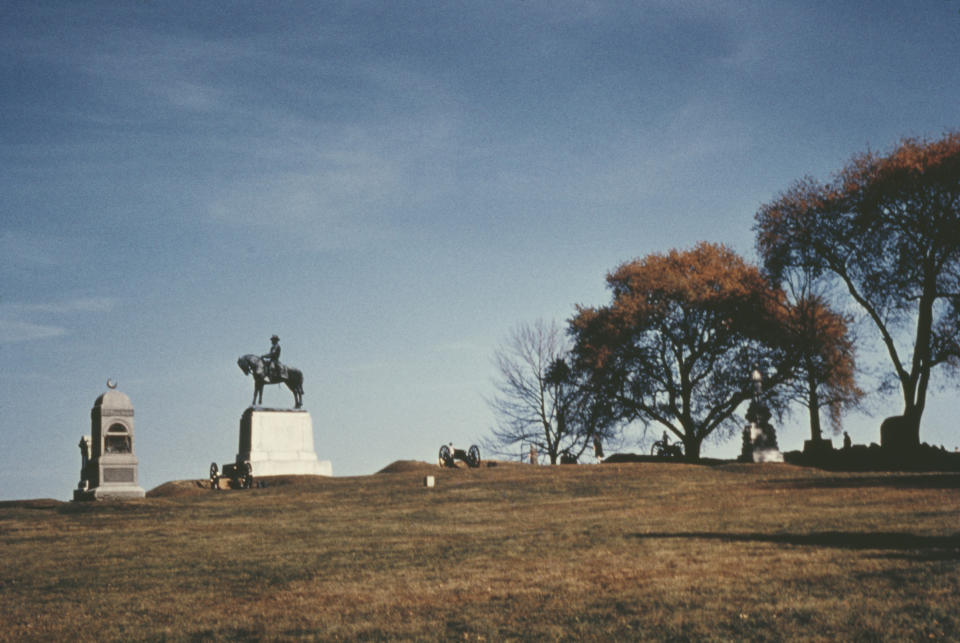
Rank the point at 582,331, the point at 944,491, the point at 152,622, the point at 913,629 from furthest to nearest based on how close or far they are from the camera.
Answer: the point at 582,331
the point at 944,491
the point at 152,622
the point at 913,629

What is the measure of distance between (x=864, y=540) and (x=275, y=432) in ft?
102

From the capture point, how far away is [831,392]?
4391 centimetres

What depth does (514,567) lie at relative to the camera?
46.4 ft

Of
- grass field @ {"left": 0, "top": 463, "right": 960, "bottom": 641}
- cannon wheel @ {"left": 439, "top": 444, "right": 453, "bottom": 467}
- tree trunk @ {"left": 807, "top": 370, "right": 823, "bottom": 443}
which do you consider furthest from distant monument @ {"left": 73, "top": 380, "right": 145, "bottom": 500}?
tree trunk @ {"left": 807, "top": 370, "right": 823, "bottom": 443}

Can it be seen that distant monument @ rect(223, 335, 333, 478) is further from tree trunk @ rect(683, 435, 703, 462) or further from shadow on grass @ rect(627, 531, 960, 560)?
shadow on grass @ rect(627, 531, 960, 560)

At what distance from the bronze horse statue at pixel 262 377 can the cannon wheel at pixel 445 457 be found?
742 centimetres

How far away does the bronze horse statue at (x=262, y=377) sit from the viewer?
42.1m

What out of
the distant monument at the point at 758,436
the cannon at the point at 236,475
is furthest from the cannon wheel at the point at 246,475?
the distant monument at the point at 758,436

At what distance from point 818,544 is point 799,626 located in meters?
5.37

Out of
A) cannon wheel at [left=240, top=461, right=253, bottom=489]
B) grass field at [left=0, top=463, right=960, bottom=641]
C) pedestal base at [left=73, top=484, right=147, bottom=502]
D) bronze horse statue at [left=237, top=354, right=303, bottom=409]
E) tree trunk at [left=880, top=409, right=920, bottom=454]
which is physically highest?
bronze horse statue at [left=237, top=354, right=303, bottom=409]

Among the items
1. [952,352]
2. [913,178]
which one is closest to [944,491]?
[952,352]

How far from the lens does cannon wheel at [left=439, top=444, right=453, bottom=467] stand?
→ 1587 inches

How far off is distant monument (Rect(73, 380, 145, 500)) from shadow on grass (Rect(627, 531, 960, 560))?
23551mm

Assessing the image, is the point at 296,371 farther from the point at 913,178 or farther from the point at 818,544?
the point at 818,544
